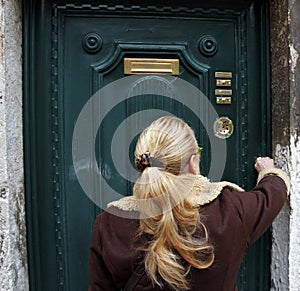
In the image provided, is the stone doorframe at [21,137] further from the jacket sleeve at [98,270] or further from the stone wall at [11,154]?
the jacket sleeve at [98,270]

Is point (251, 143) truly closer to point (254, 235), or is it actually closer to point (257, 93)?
point (257, 93)

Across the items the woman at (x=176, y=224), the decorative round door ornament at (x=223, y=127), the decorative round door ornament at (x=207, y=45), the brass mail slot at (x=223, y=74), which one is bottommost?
the woman at (x=176, y=224)

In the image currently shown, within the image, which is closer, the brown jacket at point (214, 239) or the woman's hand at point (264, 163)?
the brown jacket at point (214, 239)

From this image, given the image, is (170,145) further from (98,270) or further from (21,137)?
(21,137)

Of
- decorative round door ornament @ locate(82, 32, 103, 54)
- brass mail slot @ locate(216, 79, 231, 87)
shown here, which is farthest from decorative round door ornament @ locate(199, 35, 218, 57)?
decorative round door ornament @ locate(82, 32, 103, 54)

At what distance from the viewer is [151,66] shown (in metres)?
2.28

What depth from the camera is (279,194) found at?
174 cm

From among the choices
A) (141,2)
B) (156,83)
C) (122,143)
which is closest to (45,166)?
(122,143)

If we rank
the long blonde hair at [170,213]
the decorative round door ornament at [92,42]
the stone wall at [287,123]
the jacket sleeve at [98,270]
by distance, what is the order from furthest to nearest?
the decorative round door ornament at [92,42]
the stone wall at [287,123]
the jacket sleeve at [98,270]
the long blonde hair at [170,213]

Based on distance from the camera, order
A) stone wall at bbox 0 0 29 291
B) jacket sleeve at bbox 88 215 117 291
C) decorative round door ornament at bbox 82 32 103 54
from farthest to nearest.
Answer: decorative round door ornament at bbox 82 32 103 54 < stone wall at bbox 0 0 29 291 < jacket sleeve at bbox 88 215 117 291

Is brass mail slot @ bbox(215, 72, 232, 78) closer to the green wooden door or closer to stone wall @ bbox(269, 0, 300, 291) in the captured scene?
the green wooden door

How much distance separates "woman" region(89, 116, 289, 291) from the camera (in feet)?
5.01

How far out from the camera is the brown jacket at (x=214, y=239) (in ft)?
5.15

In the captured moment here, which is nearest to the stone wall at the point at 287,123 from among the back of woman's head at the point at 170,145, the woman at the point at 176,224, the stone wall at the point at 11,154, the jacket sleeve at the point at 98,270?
the woman at the point at 176,224
